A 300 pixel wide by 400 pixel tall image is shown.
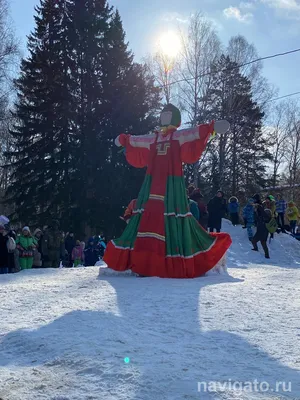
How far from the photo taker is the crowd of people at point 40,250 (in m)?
10.5

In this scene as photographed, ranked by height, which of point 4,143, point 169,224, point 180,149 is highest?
point 4,143

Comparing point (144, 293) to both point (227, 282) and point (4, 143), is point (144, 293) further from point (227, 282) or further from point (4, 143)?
point (4, 143)

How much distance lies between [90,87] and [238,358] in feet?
79.1

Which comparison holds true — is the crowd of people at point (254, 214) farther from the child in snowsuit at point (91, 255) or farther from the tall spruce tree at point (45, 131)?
the tall spruce tree at point (45, 131)

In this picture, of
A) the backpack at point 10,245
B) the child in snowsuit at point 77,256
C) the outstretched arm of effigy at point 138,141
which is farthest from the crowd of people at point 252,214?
the child in snowsuit at point 77,256

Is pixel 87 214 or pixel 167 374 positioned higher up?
pixel 87 214

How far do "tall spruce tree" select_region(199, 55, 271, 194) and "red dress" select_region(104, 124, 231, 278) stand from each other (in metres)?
18.8

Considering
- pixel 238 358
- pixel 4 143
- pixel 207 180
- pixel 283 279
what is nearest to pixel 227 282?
pixel 283 279

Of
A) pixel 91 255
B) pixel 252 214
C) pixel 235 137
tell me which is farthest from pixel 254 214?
pixel 235 137

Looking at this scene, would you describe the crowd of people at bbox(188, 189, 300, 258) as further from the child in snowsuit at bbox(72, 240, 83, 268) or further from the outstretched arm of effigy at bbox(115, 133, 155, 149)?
the child in snowsuit at bbox(72, 240, 83, 268)

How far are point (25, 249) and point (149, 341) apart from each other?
8.25 meters

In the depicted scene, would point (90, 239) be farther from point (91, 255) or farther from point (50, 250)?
point (50, 250)

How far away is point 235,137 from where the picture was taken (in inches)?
1272

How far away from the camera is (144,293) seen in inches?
239
